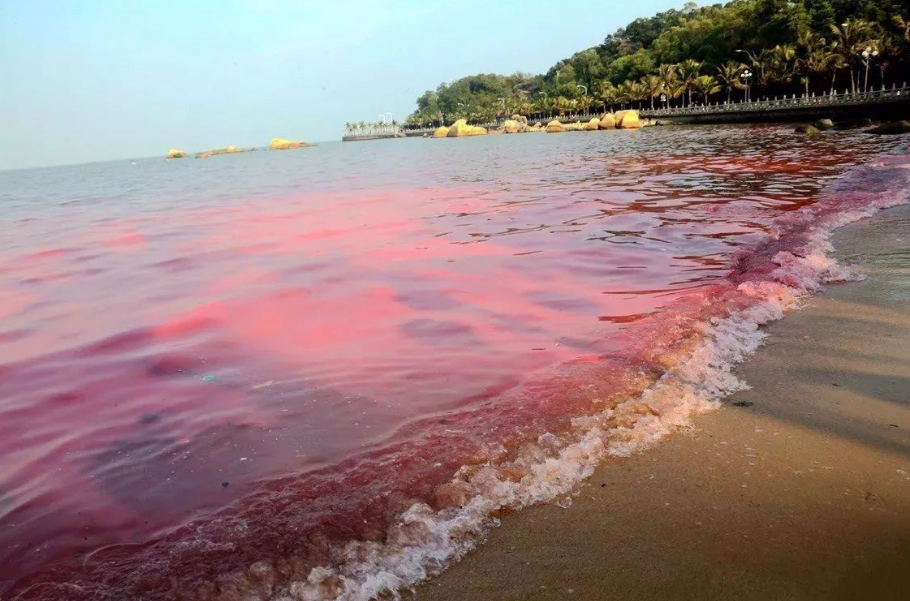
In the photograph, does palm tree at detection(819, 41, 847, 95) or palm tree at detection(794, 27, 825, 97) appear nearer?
palm tree at detection(819, 41, 847, 95)

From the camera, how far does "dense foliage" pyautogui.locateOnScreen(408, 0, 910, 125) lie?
5416 cm

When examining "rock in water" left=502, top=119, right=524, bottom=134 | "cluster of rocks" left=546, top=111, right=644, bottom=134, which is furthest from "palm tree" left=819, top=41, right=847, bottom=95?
"rock in water" left=502, top=119, right=524, bottom=134

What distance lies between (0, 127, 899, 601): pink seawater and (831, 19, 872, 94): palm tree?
54.1 metres

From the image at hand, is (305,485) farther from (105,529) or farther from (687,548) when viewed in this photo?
(687,548)

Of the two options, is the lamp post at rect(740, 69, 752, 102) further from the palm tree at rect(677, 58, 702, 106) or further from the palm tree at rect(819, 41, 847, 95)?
the palm tree at rect(819, 41, 847, 95)

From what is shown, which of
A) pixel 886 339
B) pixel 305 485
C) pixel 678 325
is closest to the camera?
pixel 305 485

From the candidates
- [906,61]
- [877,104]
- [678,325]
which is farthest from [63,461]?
[906,61]

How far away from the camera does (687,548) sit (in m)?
Result: 2.39

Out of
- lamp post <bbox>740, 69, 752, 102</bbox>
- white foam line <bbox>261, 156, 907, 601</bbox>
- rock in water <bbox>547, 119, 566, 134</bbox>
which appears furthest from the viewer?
rock in water <bbox>547, 119, 566, 134</bbox>

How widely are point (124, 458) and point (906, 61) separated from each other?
215 feet

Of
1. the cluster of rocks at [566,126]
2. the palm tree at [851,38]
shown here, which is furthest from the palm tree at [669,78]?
the palm tree at [851,38]

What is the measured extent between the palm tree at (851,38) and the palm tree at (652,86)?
29.0m

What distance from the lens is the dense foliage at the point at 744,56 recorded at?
2132 inches

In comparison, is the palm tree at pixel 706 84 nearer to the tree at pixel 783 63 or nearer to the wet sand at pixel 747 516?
the tree at pixel 783 63
